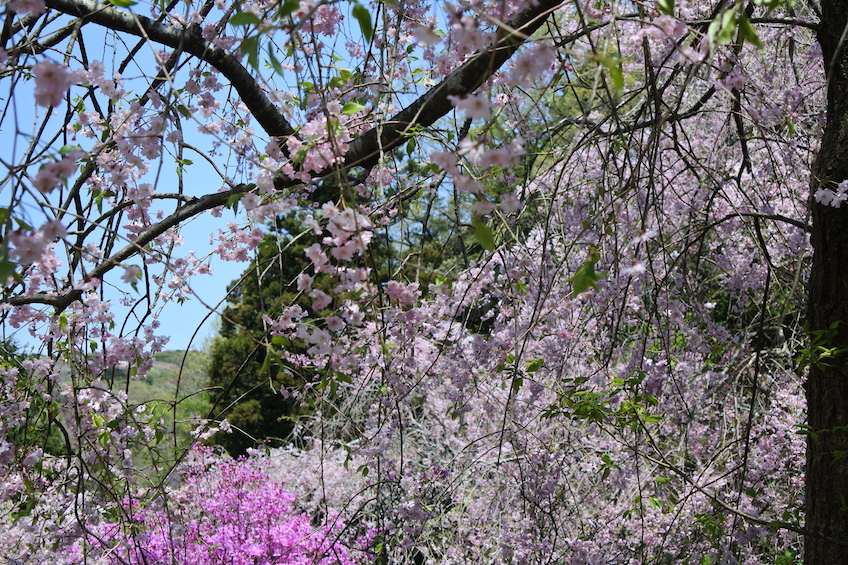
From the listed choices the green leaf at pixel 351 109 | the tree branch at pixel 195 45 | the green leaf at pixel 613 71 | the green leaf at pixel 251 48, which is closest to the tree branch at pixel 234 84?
the tree branch at pixel 195 45

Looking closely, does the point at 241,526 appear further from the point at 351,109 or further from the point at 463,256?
the point at 351,109

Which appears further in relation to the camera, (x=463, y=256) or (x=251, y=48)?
(x=463, y=256)

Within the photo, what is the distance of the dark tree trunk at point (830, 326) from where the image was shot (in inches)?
89.5

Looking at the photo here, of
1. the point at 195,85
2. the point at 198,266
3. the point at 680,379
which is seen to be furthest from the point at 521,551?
the point at 195,85

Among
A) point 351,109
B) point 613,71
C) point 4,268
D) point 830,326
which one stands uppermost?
point 830,326

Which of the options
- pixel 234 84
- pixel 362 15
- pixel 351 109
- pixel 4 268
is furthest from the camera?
pixel 234 84

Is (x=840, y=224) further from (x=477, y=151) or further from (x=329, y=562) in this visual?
(x=329, y=562)

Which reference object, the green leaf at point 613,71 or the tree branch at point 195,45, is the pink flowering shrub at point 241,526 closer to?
the tree branch at point 195,45

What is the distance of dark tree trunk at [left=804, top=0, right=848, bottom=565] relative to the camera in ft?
7.46

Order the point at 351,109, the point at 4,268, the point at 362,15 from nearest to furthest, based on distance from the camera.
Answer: the point at 4,268
the point at 362,15
the point at 351,109

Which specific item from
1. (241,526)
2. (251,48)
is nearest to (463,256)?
(251,48)

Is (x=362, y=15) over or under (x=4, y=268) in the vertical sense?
over

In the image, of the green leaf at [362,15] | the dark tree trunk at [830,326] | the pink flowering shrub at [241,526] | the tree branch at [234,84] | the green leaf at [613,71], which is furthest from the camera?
the pink flowering shrub at [241,526]

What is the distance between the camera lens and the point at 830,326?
2.22 metres
